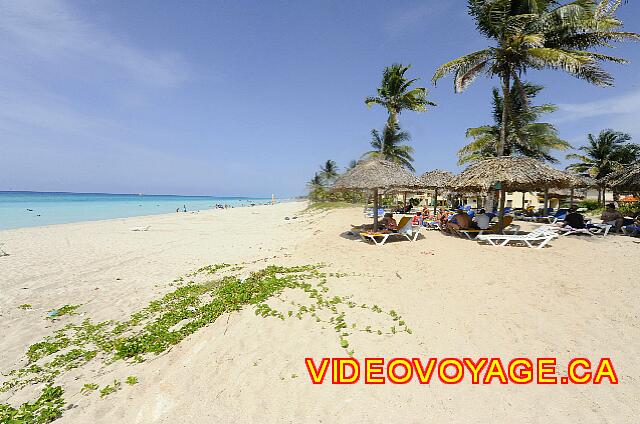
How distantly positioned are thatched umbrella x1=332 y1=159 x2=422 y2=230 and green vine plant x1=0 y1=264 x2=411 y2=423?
444 cm

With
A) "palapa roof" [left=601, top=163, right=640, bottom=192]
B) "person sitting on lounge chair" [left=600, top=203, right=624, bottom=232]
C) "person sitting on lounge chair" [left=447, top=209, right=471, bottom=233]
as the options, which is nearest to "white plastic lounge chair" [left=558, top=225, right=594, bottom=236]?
"person sitting on lounge chair" [left=600, top=203, right=624, bottom=232]

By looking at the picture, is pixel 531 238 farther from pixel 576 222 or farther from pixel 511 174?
pixel 576 222

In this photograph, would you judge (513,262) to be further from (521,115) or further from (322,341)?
(521,115)

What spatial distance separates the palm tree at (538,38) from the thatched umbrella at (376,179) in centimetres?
539

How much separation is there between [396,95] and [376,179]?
14.5 metres

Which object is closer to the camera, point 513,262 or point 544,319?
point 544,319

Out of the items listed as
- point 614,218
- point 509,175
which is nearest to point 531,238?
point 509,175

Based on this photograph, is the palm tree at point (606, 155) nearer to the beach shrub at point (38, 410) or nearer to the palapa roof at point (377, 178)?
the palapa roof at point (377, 178)

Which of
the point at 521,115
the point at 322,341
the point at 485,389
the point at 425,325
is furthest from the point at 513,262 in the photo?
the point at 521,115

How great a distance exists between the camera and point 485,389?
2.53 metres

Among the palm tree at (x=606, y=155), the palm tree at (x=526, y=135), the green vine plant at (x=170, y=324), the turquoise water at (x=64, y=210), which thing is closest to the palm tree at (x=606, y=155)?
the palm tree at (x=606, y=155)

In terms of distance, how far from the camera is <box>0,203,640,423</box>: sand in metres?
2.39

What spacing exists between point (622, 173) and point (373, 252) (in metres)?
11.7

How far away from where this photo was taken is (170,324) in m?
4.09
